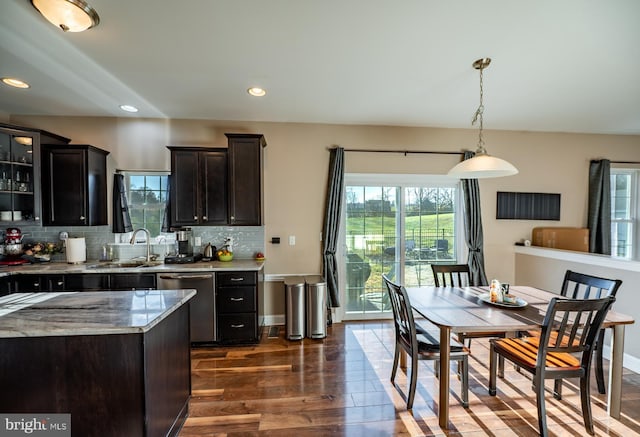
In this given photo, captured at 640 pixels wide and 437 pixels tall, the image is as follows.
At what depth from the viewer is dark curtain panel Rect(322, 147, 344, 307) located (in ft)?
12.6

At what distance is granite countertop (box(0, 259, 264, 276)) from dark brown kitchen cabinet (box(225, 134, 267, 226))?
0.53m

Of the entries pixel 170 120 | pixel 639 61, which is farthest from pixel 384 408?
pixel 170 120

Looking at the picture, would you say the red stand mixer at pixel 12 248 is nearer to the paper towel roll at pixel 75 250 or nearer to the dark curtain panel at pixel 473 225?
the paper towel roll at pixel 75 250

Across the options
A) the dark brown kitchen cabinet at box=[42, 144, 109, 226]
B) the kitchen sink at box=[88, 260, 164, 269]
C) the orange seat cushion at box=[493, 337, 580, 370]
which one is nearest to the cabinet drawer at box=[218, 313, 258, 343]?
the kitchen sink at box=[88, 260, 164, 269]

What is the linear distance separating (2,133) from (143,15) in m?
2.55

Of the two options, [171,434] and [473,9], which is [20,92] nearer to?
[171,434]

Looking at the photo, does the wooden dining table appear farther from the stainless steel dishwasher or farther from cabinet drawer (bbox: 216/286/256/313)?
the stainless steel dishwasher

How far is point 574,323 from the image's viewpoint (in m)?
1.84

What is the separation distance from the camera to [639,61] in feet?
7.93

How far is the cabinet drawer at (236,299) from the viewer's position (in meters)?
3.22

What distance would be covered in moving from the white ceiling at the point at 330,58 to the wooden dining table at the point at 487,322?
1.99 m

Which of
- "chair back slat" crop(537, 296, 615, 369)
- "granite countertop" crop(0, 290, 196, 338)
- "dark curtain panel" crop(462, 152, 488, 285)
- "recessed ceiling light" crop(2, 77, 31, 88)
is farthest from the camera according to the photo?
"dark curtain panel" crop(462, 152, 488, 285)

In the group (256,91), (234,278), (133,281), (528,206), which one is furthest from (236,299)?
(528,206)

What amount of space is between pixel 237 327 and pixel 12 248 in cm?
272
